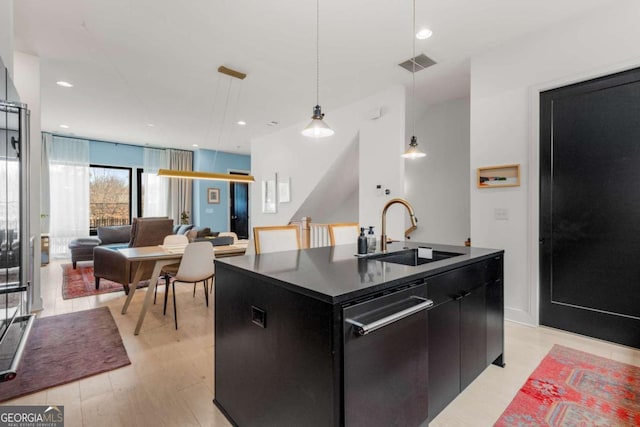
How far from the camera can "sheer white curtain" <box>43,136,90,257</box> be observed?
23.0 ft

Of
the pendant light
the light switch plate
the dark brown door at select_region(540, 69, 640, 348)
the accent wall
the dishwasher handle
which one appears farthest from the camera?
the accent wall

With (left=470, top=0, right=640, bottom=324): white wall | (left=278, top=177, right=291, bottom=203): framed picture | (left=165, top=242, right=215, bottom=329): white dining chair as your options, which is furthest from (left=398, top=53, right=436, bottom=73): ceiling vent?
(left=278, top=177, right=291, bottom=203): framed picture

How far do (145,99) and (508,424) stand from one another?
5679 mm

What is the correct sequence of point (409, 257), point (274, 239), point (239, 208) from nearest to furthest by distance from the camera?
point (409, 257) < point (274, 239) < point (239, 208)

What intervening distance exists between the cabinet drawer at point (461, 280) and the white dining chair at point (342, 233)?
135cm

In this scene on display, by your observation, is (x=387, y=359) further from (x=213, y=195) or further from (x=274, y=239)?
(x=213, y=195)

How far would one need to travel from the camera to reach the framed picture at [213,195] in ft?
28.8

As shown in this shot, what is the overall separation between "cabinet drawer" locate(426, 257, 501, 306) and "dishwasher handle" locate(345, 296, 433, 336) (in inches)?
7.6

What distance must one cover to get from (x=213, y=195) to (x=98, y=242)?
321 cm

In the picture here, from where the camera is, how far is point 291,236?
8.69 feet

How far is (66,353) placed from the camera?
2381 mm

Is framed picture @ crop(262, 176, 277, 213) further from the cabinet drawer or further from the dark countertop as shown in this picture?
the cabinet drawer

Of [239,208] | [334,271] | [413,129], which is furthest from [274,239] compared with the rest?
[239,208]

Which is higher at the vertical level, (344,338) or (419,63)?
(419,63)
